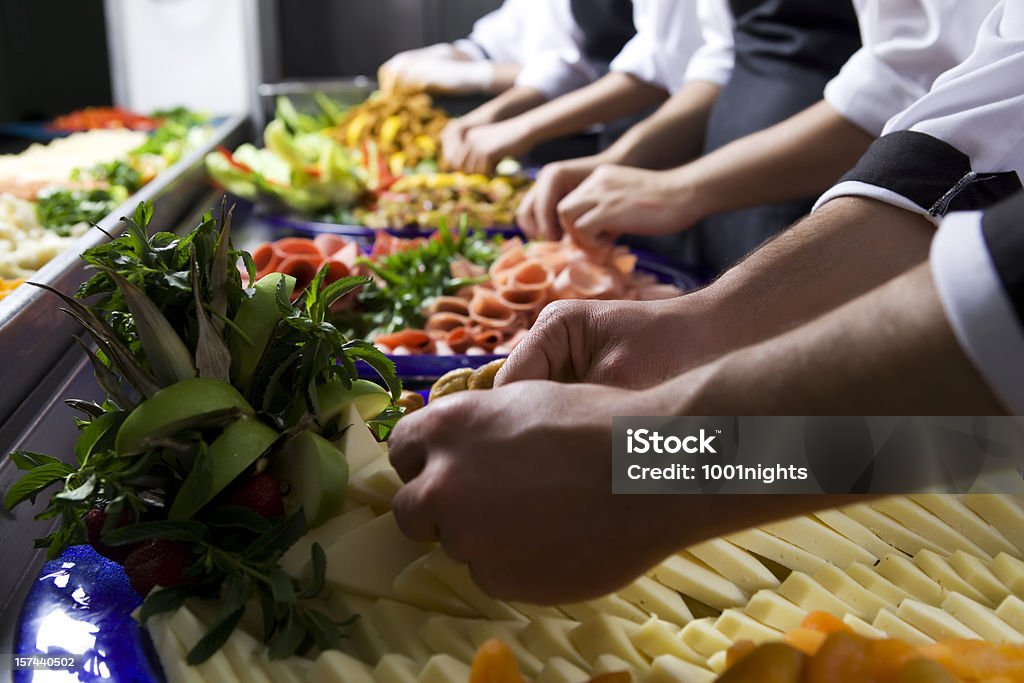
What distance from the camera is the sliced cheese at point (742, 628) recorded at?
91 cm

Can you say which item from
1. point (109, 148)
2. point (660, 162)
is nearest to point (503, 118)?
point (660, 162)

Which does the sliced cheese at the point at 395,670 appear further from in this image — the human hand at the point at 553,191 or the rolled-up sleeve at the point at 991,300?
the human hand at the point at 553,191

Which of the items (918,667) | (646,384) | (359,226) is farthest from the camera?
(359,226)

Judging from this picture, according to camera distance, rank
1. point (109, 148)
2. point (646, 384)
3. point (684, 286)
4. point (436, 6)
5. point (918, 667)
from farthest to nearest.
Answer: point (436, 6), point (109, 148), point (684, 286), point (646, 384), point (918, 667)

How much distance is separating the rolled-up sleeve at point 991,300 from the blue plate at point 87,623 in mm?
733

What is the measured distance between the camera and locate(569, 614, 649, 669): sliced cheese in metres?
0.88

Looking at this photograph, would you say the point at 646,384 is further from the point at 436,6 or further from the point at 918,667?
the point at 436,6

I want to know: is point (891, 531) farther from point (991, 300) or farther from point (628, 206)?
point (628, 206)

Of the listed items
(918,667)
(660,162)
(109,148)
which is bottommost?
(109,148)

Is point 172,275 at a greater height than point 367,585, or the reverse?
point 172,275

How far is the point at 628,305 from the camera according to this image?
126cm

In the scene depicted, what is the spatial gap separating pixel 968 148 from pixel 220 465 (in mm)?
1111

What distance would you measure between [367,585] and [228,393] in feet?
0.76

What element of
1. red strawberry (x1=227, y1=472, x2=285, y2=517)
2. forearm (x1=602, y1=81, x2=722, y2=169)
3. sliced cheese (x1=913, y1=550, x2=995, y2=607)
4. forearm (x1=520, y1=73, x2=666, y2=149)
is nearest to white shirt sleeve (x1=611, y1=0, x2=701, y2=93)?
forearm (x1=520, y1=73, x2=666, y2=149)
